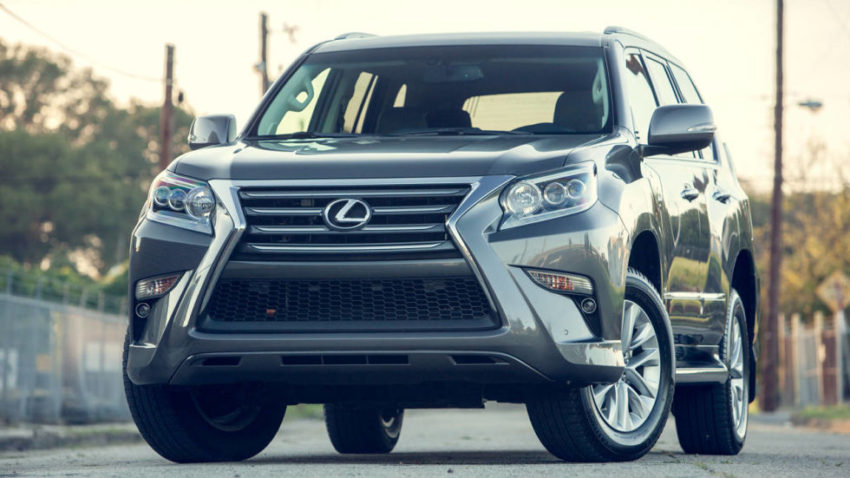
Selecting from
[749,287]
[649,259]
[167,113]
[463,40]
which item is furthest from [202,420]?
[167,113]

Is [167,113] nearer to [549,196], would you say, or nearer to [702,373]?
[702,373]

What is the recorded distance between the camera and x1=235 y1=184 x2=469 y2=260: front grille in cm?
612

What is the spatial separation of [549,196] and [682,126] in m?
1.14

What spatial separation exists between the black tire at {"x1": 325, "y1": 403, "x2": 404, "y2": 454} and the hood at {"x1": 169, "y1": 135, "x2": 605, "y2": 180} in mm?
2948

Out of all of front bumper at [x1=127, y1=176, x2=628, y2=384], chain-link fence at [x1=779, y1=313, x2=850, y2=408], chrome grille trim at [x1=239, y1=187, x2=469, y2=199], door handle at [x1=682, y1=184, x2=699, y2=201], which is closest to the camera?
front bumper at [x1=127, y1=176, x2=628, y2=384]

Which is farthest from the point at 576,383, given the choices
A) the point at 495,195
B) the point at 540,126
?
the point at 540,126

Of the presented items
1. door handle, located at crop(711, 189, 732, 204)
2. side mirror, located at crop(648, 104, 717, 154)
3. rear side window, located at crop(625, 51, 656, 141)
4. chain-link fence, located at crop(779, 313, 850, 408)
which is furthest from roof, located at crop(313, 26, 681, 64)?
chain-link fence, located at crop(779, 313, 850, 408)

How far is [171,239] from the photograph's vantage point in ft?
20.9

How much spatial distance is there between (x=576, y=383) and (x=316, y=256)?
1215 millimetres

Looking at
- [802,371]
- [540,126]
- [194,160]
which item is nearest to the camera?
[194,160]

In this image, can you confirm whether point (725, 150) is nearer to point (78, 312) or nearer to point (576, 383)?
point (576, 383)

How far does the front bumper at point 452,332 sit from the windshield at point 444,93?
1.13m

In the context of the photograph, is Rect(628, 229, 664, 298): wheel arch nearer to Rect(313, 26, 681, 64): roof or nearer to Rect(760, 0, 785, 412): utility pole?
Rect(313, 26, 681, 64): roof

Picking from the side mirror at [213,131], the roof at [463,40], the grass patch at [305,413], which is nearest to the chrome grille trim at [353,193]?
the side mirror at [213,131]
